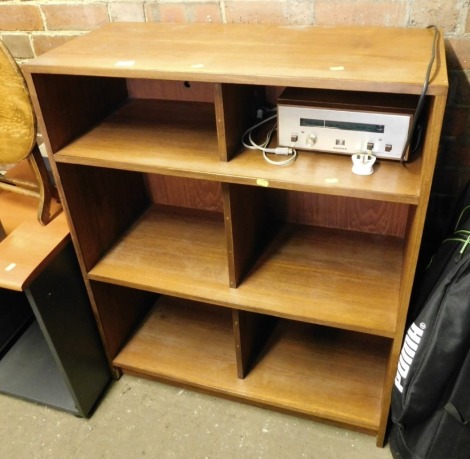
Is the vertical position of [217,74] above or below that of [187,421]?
above

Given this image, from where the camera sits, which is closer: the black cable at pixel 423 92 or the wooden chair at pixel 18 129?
the black cable at pixel 423 92

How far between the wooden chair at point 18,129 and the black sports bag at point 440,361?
1010mm

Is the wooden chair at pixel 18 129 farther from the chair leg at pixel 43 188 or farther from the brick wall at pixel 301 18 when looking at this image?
the brick wall at pixel 301 18

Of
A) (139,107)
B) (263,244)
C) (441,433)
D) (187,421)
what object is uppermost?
(139,107)

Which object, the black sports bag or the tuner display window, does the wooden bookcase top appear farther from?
the black sports bag

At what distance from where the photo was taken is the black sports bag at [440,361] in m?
1.10

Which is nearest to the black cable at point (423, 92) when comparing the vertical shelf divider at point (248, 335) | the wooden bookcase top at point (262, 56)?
the wooden bookcase top at point (262, 56)

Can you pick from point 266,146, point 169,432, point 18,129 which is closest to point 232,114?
point 266,146

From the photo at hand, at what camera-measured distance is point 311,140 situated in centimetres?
114

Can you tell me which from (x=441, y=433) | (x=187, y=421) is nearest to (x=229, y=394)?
(x=187, y=421)

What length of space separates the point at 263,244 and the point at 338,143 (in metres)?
0.47

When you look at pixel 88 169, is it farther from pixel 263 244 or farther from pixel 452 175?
pixel 452 175

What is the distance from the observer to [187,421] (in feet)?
5.22

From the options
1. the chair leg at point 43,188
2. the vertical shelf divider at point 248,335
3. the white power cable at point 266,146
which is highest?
the white power cable at point 266,146
